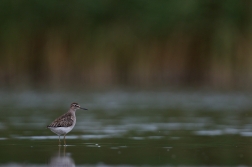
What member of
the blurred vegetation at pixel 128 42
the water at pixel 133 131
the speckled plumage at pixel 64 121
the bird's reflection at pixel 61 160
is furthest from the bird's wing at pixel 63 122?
the blurred vegetation at pixel 128 42

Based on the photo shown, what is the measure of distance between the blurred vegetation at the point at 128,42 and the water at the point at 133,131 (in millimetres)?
5449

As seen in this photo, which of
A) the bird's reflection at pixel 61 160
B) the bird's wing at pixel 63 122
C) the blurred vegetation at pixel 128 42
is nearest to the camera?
the bird's reflection at pixel 61 160

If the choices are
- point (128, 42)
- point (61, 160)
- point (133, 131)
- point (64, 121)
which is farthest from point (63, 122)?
point (128, 42)

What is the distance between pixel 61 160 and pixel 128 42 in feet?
72.5

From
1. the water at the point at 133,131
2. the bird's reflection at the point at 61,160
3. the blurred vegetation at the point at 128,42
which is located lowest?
the bird's reflection at the point at 61,160

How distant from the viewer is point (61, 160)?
1004 cm

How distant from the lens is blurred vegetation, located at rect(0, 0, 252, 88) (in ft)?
101

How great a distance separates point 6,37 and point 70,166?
2247 centimetres

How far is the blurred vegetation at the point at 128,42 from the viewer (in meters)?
30.7

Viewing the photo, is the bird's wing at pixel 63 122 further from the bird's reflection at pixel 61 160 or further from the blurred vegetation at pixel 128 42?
the blurred vegetation at pixel 128 42

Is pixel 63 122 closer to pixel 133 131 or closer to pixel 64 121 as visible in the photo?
pixel 64 121

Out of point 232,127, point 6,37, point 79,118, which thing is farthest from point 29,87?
point 232,127

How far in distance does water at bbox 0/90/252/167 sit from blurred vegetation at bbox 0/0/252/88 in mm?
5449

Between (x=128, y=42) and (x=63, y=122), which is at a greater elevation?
(x=128, y=42)
